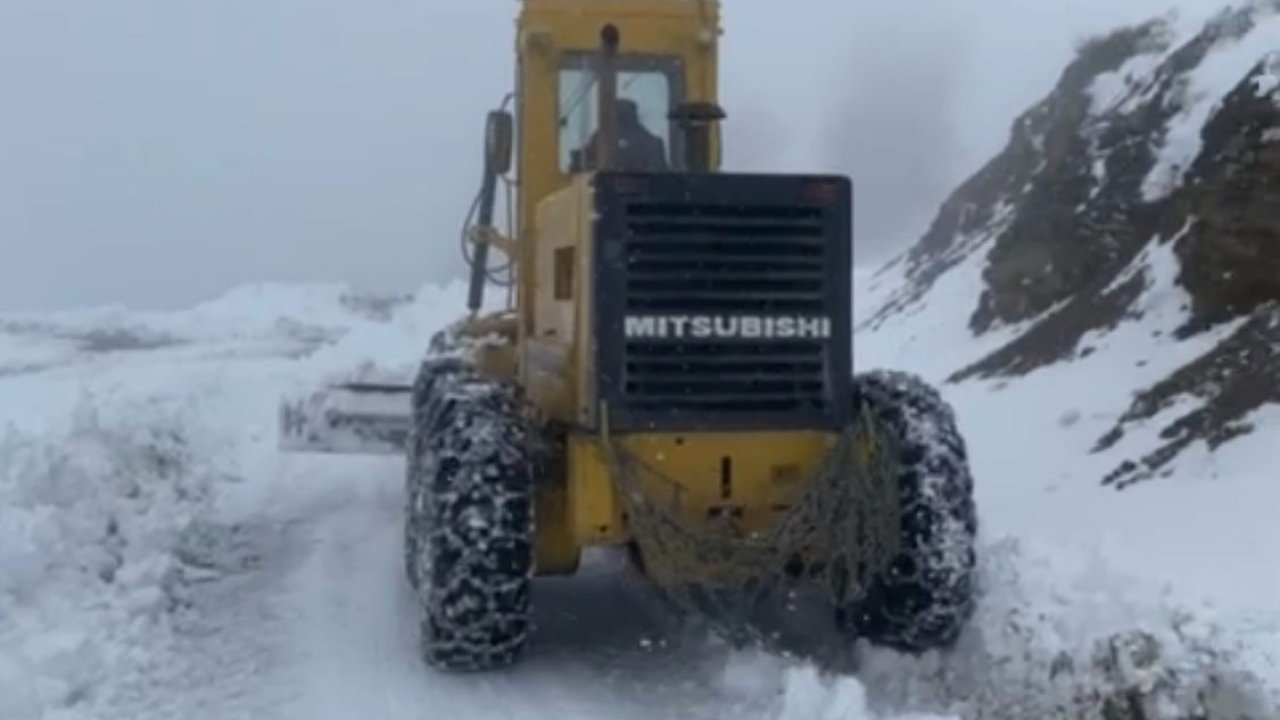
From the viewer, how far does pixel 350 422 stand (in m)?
12.1

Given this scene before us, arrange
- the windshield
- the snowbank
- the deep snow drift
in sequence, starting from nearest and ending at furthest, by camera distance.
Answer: the deep snow drift → the snowbank → the windshield

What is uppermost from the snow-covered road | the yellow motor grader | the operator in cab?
the operator in cab

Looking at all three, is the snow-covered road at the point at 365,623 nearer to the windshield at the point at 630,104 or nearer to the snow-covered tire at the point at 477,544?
the snow-covered tire at the point at 477,544

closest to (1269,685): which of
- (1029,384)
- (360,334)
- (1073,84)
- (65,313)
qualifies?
(1029,384)

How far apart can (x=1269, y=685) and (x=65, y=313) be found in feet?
104

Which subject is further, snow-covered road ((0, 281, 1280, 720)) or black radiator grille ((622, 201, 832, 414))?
black radiator grille ((622, 201, 832, 414))

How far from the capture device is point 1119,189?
46.6 feet

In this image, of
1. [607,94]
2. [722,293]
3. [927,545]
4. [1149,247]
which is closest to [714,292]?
[722,293]

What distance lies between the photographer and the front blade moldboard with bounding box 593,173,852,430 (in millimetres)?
7375

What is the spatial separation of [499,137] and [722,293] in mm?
2297

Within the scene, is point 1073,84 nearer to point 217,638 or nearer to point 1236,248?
point 1236,248

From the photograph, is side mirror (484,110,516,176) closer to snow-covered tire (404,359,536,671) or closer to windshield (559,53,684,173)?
windshield (559,53,684,173)

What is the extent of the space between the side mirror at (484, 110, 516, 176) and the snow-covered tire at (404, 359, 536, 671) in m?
2.01

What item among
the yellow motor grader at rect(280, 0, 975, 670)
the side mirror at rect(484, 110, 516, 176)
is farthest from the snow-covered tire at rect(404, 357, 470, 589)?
the side mirror at rect(484, 110, 516, 176)
